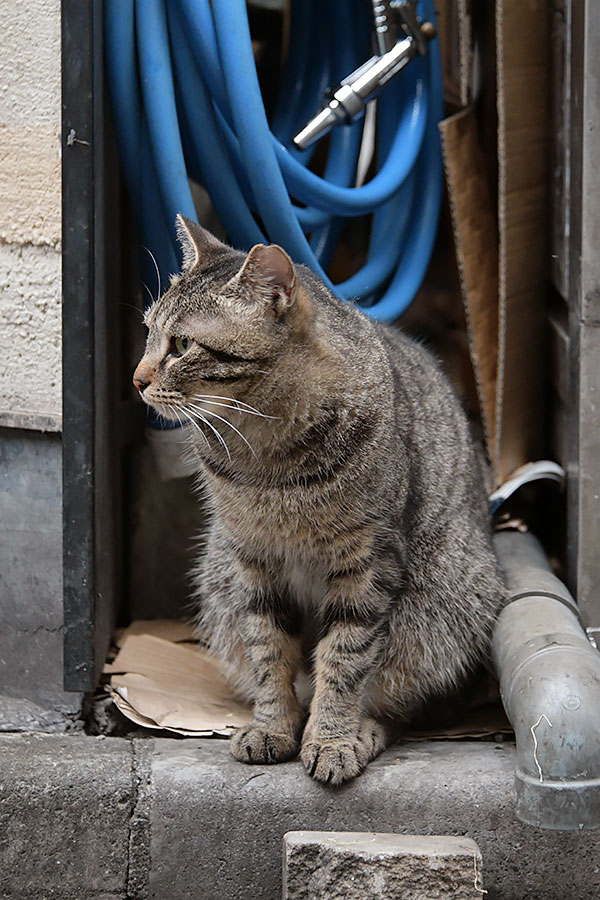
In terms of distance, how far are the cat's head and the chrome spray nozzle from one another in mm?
820

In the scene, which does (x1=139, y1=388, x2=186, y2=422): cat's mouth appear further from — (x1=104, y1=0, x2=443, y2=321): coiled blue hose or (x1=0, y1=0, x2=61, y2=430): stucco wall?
(x1=104, y1=0, x2=443, y2=321): coiled blue hose

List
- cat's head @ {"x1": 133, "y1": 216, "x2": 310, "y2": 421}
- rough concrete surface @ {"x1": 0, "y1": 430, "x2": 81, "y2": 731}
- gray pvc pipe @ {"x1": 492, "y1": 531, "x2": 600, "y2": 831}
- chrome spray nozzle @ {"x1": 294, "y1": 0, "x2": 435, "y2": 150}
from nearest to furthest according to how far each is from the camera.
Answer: gray pvc pipe @ {"x1": 492, "y1": 531, "x2": 600, "y2": 831}
cat's head @ {"x1": 133, "y1": 216, "x2": 310, "y2": 421}
rough concrete surface @ {"x1": 0, "y1": 430, "x2": 81, "y2": 731}
chrome spray nozzle @ {"x1": 294, "y1": 0, "x2": 435, "y2": 150}

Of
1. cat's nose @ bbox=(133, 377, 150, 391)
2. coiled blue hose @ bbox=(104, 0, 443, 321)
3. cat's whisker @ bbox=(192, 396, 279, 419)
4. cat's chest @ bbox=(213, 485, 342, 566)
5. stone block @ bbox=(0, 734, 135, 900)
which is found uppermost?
coiled blue hose @ bbox=(104, 0, 443, 321)

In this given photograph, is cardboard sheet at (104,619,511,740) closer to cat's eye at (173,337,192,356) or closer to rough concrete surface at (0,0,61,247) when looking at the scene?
cat's eye at (173,337,192,356)

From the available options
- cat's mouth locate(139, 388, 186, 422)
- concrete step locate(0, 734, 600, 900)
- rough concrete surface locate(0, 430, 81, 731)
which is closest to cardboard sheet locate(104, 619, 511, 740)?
rough concrete surface locate(0, 430, 81, 731)

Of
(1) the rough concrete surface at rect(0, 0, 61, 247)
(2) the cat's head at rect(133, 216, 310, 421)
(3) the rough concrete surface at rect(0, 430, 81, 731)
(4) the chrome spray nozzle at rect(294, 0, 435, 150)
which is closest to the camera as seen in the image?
(2) the cat's head at rect(133, 216, 310, 421)

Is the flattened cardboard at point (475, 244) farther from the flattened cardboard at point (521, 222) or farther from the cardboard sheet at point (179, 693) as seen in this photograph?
the cardboard sheet at point (179, 693)

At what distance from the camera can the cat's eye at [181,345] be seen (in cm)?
205

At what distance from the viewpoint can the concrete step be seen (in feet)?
6.98

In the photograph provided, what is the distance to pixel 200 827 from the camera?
2137mm

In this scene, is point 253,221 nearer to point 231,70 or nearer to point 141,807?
point 231,70

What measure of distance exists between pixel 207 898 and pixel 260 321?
1.21m

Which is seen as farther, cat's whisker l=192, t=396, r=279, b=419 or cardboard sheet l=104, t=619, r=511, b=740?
cardboard sheet l=104, t=619, r=511, b=740

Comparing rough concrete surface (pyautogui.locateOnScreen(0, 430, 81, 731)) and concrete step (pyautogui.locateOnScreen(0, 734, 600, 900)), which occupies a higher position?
rough concrete surface (pyautogui.locateOnScreen(0, 430, 81, 731))
